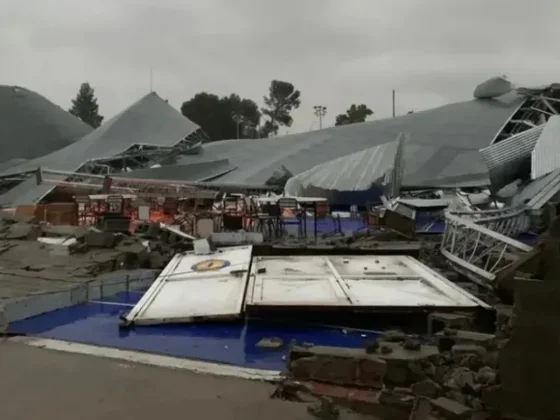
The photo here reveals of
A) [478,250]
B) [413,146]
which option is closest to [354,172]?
[413,146]

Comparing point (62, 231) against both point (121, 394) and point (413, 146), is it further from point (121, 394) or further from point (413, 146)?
point (413, 146)

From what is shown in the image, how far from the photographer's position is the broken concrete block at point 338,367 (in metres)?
4.38

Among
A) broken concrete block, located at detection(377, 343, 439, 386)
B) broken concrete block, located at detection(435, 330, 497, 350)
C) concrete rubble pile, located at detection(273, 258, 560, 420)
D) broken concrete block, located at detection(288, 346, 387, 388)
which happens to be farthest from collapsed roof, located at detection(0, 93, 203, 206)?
broken concrete block, located at detection(377, 343, 439, 386)

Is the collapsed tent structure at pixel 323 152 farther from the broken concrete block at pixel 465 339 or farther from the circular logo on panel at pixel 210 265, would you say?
the broken concrete block at pixel 465 339

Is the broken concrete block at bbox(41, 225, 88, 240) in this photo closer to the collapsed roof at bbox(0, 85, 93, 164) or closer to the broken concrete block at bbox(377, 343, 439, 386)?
the broken concrete block at bbox(377, 343, 439, 386)

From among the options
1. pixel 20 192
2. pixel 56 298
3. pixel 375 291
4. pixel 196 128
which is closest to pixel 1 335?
pixel 56 298

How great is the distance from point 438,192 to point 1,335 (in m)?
24.0

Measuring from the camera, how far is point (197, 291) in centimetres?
843

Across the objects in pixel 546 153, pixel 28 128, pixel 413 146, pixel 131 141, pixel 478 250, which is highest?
pixel 28 128

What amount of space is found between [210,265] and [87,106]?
8104 cm

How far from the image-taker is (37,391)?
4746mm

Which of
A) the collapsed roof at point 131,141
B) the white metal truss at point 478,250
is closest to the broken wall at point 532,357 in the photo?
the white metal truss at point 478,250

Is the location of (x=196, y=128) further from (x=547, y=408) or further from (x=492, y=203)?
(x=547, y=408)

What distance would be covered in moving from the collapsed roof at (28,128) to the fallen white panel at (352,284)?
46.6 meters
